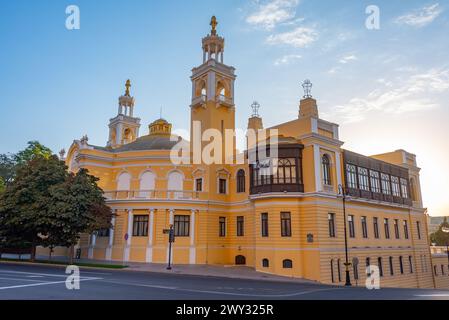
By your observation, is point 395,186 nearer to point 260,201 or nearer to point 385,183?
point 385,183

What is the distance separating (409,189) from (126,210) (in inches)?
1317

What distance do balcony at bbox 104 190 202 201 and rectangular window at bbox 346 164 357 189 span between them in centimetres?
1513

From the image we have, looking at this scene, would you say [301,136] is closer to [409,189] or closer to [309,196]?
[309,196]

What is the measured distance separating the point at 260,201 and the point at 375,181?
14.1m

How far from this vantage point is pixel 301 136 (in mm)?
28844

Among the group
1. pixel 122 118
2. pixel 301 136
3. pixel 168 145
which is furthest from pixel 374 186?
pixel 122 118

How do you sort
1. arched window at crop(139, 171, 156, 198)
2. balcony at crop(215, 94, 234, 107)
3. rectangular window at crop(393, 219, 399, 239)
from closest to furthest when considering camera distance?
rectangular window at crop(393, 219, 399, 239) → arched window at crop(139, 171, 156, 198) → balcony at crop(215, 94, 234, 107)

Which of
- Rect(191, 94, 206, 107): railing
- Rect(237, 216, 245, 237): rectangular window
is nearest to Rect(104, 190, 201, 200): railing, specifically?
Rect(237, 216, 245, 237): rectangular window

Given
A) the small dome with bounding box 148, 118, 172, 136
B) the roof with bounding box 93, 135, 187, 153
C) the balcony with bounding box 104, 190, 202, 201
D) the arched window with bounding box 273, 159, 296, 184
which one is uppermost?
the small dome with bounding box 148, 118, 172, 136

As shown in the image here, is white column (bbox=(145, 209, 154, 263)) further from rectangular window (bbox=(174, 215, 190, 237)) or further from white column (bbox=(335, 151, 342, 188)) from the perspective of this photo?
white column (bbox=(335, 151, 342, 188))

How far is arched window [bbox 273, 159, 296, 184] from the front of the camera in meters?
28.4

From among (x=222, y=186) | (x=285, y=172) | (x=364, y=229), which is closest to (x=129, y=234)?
(x=222, y=186)

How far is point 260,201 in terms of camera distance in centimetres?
2919
